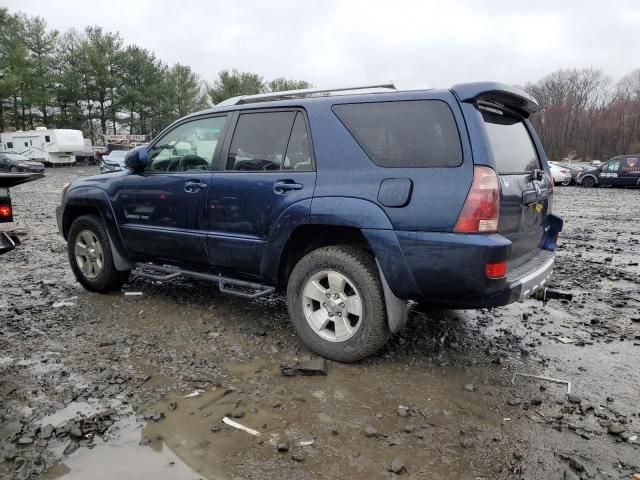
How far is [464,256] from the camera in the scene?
10.1 ft

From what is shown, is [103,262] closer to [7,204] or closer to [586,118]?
[7,204]

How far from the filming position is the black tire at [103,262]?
5148mm

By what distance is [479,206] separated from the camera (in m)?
3.08

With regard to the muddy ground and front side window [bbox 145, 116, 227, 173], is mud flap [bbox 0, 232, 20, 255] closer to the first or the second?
the muddy ground

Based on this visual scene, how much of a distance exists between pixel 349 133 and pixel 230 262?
1449 millimetres

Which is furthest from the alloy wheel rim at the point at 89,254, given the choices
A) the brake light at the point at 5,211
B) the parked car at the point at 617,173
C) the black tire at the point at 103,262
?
the parked car at the point at 617,173

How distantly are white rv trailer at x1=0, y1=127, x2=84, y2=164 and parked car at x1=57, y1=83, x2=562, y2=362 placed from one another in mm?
38307

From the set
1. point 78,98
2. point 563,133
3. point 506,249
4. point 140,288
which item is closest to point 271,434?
point 506,249

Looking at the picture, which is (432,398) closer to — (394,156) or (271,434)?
(271,434)

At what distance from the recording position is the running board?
13.4 feet

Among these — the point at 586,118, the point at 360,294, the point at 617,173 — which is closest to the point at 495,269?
the point at 360,294

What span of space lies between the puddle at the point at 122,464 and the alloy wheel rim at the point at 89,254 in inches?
114

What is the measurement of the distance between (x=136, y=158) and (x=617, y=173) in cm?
2454

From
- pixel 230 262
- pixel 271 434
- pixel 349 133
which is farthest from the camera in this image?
pixel 230 262
